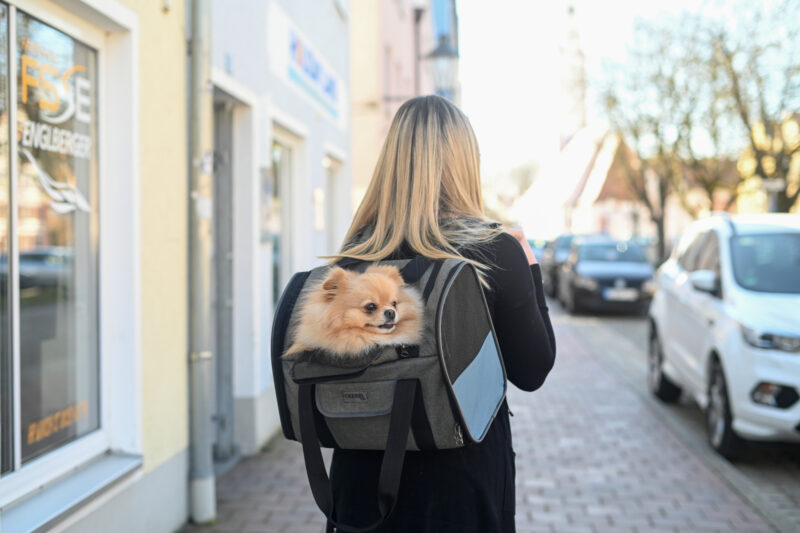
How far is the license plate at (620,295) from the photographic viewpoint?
1734 centimetres

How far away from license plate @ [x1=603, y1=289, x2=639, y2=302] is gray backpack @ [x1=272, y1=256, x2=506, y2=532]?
15.9 meters

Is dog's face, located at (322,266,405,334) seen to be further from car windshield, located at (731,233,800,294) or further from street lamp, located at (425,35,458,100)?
street lamp, located at (425,35,458,100)

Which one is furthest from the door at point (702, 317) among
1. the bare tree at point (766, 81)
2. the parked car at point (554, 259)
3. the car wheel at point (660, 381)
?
the bare tree at point (766, 81)

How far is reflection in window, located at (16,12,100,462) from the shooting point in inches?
141

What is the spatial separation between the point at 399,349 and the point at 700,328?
5416 millimetres

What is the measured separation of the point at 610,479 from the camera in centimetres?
565

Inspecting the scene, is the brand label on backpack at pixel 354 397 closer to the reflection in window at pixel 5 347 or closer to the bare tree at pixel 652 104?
the reflection in window at pixel 5 347

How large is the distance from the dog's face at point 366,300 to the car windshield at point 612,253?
17.2 meters

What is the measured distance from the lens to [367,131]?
14414 mm

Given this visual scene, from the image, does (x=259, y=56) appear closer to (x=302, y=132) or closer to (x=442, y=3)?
(x=302, y=132)

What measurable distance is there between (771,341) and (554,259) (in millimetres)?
17570

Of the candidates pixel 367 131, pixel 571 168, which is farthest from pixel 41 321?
pixel 571 168

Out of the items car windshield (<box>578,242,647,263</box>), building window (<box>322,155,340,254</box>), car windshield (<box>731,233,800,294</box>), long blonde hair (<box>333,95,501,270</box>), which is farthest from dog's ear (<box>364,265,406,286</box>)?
car windshield (<box>578,242,647,263</box>)

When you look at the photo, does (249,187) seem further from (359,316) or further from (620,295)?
(620,295)
